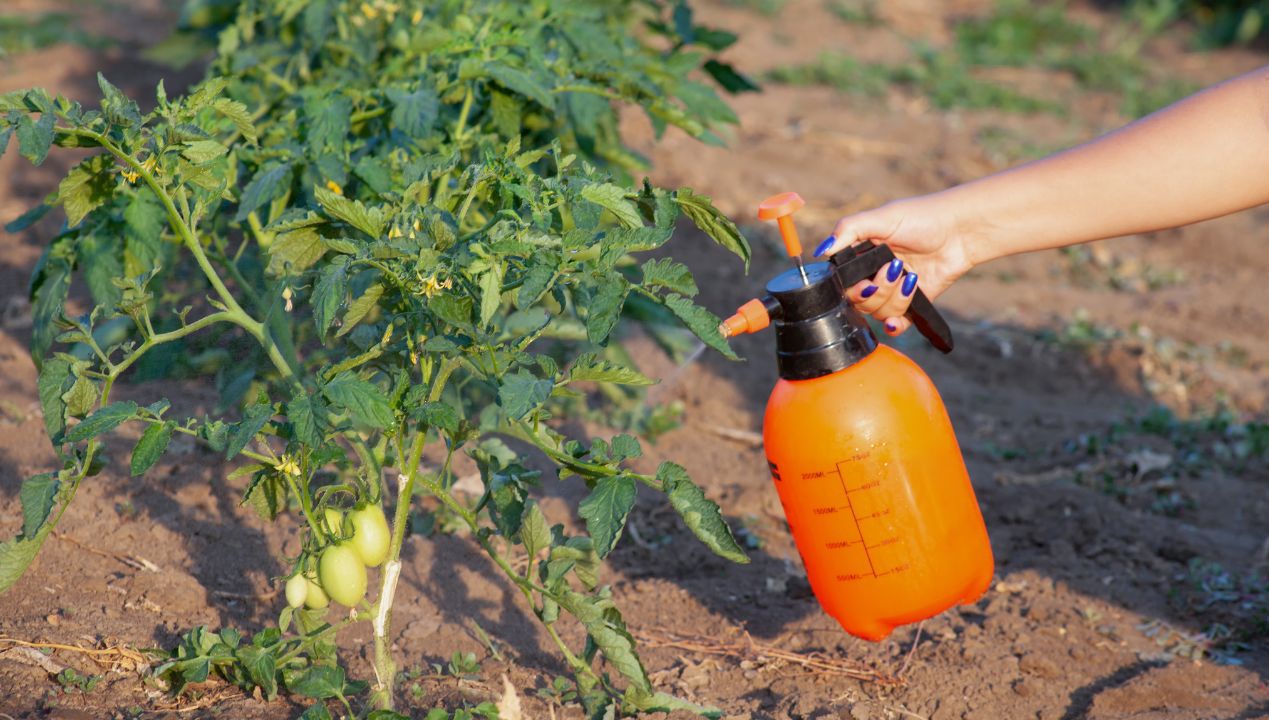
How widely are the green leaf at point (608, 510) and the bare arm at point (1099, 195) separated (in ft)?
1.95

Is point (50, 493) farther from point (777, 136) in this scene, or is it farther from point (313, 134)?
point (777, 136)

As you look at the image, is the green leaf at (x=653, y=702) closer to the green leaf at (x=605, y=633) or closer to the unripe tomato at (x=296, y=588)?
the green leaf at (x=605, y=633)

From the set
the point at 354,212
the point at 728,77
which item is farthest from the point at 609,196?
the point at 728,77

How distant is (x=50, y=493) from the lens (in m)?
1.70

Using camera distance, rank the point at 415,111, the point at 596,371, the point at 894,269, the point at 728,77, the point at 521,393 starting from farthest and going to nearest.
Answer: the point at 728,77, the point at 415,111, the point at 894,269, the point at 596,371, the point at 521,393

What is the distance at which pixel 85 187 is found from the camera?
6.68ft

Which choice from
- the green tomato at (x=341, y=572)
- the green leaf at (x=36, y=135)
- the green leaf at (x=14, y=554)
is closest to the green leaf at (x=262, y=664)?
the green tomato at (x=341, y=572)

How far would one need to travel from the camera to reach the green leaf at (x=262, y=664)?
70.6 inches

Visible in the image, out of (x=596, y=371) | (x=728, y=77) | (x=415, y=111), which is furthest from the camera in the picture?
(x=728, y=77)

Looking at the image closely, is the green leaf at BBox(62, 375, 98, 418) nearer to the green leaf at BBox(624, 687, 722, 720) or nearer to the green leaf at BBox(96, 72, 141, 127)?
the green leaf at BBox(96, 72, 141, 127)

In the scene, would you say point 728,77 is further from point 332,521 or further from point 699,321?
point 332,521

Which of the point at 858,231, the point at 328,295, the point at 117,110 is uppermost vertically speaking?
the point at 117,110

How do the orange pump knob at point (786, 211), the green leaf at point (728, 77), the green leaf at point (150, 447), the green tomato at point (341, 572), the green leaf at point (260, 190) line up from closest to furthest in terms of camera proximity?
the green leaf at point (150, 447) → the green tomato at point (341, 572) → the orange pump knob at point (786, 211) → the green leaf at point (260, 190) → the green leaf at point (728, 77)

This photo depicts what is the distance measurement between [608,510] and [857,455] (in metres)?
0.47
